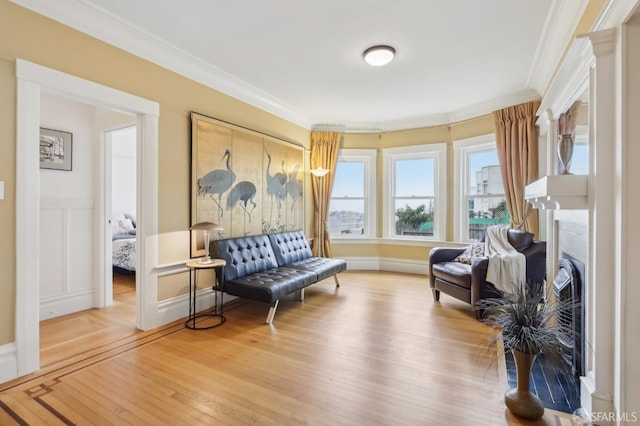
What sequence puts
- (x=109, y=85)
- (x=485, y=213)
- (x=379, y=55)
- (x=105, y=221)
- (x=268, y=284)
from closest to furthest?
(x=109, y=85) → (x=379, y=55) → (x=268, y=284) → (x=105, y=221) → (x=485, y=213)

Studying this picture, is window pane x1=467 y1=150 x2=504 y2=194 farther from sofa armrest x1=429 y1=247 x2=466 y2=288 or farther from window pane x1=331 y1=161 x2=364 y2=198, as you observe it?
window pane x1=331 y1=161 x2=364 y2=198

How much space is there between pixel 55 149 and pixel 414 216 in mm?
5062

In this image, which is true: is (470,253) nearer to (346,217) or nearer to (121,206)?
(346,217)

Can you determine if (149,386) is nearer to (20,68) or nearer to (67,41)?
(20,68)

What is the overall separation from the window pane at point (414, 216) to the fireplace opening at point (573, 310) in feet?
9.93

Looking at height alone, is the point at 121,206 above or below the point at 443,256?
above

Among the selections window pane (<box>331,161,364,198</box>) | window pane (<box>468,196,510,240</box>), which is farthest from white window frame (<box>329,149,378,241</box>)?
window pane (<box>468,196,510,240</box>)

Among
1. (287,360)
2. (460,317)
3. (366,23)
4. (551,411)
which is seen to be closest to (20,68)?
(366,23)

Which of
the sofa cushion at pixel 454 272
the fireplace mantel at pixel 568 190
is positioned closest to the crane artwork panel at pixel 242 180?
the sofa cushion at pixel 454 272

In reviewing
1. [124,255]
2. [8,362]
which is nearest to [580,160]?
[8,362]

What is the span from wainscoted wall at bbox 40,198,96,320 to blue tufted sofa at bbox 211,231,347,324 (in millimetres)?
1534

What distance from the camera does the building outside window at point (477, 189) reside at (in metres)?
4.61

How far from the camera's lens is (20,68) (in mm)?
2117

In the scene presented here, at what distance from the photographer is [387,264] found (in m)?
5.68
